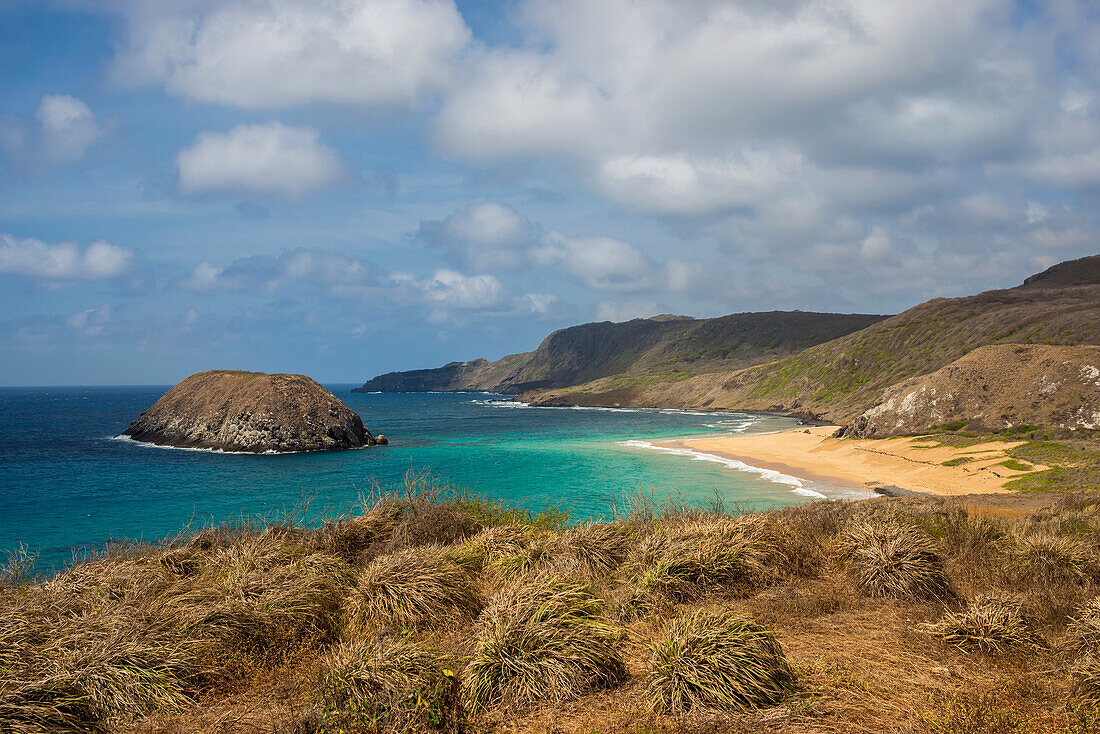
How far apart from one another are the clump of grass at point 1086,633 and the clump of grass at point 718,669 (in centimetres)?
333

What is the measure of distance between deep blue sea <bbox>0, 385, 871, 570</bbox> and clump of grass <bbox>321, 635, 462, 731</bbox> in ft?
31.9

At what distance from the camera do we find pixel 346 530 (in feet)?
38.5

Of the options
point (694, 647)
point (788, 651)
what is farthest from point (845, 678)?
point (694, 647)

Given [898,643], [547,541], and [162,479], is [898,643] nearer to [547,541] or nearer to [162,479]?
[547,541]

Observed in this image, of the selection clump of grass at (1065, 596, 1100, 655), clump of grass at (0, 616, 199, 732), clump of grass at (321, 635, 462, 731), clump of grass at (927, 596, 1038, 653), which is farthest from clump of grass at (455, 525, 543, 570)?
clump of grass at (1065, 596, 1100, 655)

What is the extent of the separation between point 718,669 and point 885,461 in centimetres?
3787

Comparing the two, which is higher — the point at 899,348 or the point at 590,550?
the point at 899,348

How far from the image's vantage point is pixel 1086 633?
20.3 ft

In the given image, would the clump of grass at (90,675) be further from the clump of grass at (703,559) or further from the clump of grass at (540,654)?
the clump of grass at (703,559)

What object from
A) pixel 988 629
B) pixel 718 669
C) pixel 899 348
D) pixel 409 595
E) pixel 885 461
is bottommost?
pixel 885 461

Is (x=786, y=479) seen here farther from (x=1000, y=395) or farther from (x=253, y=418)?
(x=253, y=418)

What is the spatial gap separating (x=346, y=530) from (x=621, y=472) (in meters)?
28.4

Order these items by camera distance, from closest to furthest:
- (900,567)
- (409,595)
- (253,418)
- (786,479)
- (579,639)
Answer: (579,639)
(409,595)
(900,567)
(786,479)
(253,418)

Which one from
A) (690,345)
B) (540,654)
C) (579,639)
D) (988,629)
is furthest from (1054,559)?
(690,345)
